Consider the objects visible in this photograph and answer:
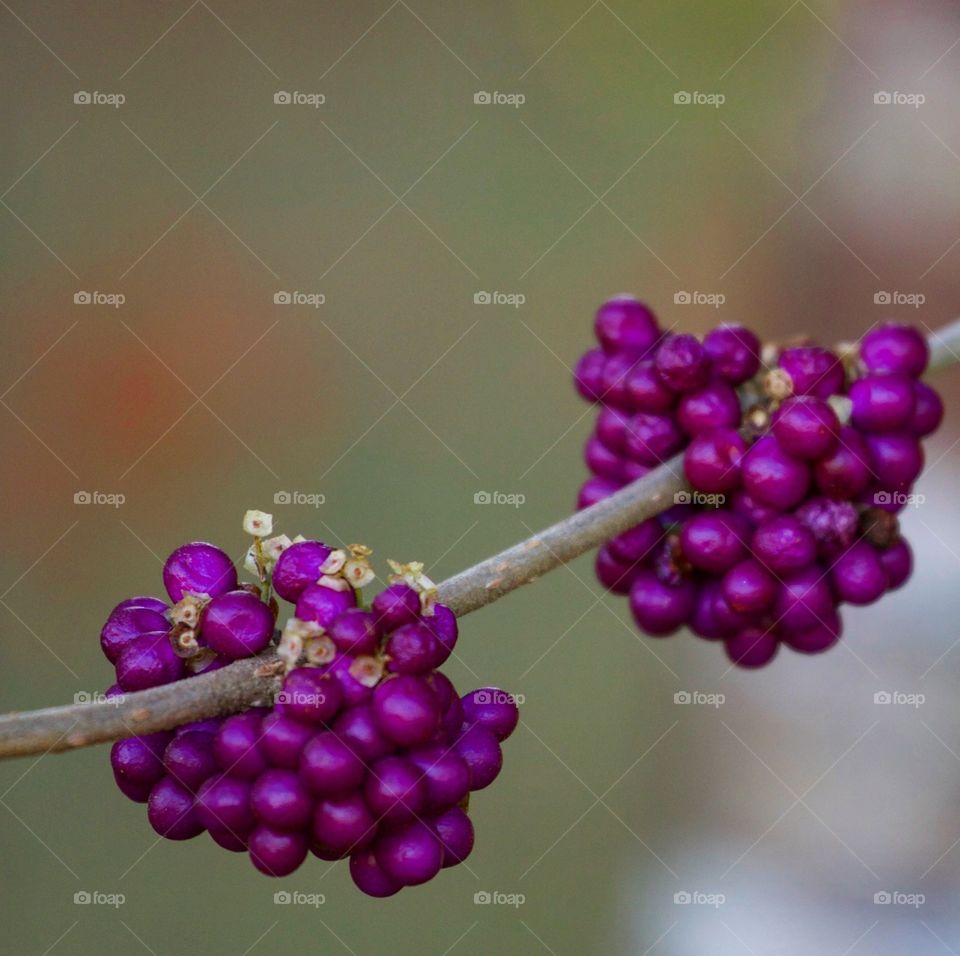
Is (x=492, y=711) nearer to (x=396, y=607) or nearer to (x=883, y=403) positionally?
(x=396, y=607)

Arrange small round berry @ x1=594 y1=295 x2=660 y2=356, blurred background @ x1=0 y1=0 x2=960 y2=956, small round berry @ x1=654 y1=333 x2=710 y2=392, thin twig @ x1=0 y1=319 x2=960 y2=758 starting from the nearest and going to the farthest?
thin twig @ x1=0 y1=319 x2=960 y2=758
small round berry @ x1=654 y1=333 x2=710 y2=392
small round berry @ x1=594 y1=295 x2=660 y2=356
blurred background @ x1=0 y1=0 x2=960 y2=956

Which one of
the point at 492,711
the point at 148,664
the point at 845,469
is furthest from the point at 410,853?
the point at 845,469

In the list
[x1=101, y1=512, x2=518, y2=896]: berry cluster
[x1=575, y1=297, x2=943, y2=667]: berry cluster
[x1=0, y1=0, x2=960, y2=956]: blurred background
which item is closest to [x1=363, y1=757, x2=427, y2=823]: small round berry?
[x1=101, y1=512, x2=518, y2=896]: berry cluster

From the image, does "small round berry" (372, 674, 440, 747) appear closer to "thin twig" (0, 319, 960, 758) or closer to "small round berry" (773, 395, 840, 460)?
"thin twig" (0, 319, 960, 758)

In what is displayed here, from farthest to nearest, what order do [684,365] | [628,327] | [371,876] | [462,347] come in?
[462,347]
[628,327]
[684,365]
[371,876]

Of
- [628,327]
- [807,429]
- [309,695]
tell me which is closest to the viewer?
[309,695]

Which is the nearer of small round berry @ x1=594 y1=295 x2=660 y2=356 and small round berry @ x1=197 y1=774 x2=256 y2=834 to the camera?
small round berry @ x1=197 y1=774 x2=256 y2=834
